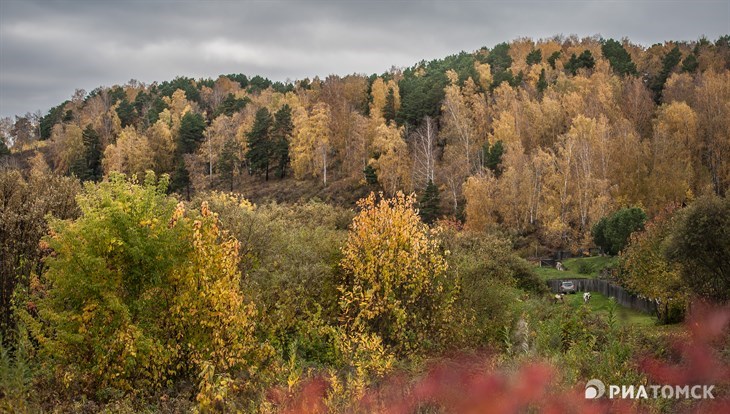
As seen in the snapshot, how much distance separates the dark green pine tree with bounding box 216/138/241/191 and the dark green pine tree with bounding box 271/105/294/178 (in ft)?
18.7

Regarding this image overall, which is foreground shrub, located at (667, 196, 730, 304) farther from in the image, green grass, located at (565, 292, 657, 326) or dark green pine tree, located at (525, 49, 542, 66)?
dark green pine tree, located at (525, 49, 542, 66)

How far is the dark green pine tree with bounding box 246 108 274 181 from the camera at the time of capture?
8250 cm

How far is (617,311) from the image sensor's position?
97.8ft

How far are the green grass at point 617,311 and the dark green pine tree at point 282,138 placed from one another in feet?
175

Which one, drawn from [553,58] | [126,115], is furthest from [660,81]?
[126,115]

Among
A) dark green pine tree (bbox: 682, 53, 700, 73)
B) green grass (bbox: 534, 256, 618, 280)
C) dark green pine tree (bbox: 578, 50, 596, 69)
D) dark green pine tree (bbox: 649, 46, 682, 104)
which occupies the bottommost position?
green grass (bbox: 534, 256, 618, 280)

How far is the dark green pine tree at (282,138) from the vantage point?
82938 millimetres

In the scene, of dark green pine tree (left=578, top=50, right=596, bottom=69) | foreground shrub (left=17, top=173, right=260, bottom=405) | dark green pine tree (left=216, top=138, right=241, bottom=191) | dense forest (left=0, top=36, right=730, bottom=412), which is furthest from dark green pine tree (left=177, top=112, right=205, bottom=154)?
foreground shrub (left=17, top=173, right=260, bottom=405)

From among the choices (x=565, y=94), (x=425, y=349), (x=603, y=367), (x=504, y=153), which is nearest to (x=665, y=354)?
(x=603, y=367)

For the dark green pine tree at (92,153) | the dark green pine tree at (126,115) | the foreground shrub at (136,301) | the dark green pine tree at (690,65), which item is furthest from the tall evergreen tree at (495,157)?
the dark green pine tree at (126,115)

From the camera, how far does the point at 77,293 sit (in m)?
13.5

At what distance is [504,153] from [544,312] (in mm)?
43745

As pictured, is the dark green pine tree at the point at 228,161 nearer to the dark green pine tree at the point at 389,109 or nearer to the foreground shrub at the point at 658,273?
the dark green pine tree at the point at 389,109

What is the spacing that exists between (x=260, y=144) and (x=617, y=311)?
62.3 metres
